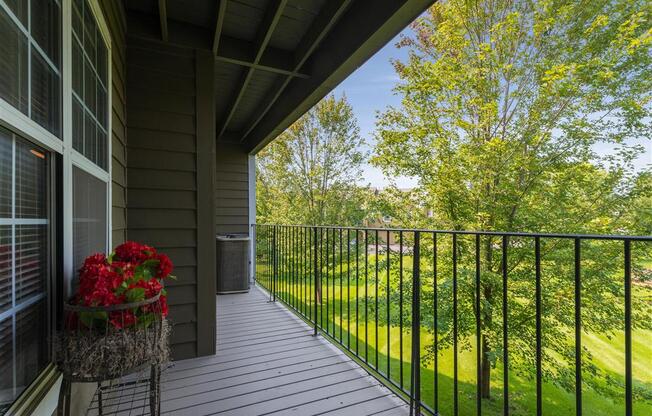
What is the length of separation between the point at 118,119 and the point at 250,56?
1.16 meters

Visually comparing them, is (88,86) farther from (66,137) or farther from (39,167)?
(39,167)

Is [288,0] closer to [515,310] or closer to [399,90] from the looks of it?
[399,90]

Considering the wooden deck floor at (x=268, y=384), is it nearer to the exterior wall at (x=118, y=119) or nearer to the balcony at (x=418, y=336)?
the balcony at (x=418, y=336)

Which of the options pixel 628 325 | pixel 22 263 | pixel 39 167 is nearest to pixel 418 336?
pixel 628 325

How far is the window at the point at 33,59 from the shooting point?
766mm

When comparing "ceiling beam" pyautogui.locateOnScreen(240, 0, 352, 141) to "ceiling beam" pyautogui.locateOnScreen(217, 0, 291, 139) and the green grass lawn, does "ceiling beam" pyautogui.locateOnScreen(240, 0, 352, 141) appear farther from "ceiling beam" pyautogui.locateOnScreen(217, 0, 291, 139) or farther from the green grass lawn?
the green grass lawn

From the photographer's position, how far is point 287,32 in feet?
8.23

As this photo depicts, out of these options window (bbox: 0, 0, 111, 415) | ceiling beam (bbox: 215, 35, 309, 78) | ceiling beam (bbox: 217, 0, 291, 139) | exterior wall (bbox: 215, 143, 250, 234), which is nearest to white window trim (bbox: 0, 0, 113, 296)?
window (bbox: 0, 0, 111, 415)

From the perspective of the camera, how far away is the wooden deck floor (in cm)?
178

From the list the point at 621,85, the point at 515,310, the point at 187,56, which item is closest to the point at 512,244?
the point at 515,310

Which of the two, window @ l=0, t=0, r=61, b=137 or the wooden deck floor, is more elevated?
window @ l=0, t=0, r=61, b=137

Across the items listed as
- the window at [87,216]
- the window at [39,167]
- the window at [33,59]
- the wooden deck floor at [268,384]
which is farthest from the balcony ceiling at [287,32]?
the wooden deck floor at [268,384]

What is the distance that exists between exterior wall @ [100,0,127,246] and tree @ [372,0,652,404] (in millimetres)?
3857

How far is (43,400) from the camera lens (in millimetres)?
969
